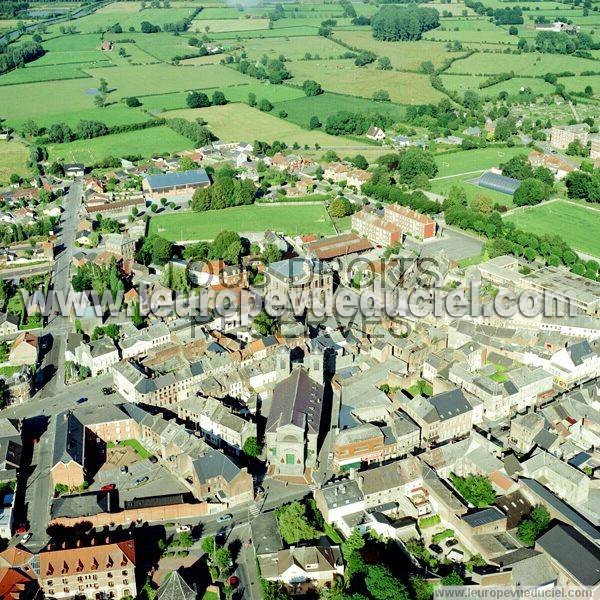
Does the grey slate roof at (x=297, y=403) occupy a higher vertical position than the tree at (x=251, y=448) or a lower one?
higher

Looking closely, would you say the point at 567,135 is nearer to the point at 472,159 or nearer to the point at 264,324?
the point at 472,159

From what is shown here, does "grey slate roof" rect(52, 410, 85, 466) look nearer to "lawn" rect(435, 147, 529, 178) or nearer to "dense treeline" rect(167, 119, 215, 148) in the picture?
"lawn" rect(435, 147, 529, 178)

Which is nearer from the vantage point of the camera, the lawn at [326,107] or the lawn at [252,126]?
the lawn at [252,126]

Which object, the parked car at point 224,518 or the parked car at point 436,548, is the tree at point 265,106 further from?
the parked car at point 436,548

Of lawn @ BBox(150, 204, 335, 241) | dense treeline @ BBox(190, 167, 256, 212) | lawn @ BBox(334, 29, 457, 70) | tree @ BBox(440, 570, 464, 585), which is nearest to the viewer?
tree @ BBox(440, 570, 464, 585)

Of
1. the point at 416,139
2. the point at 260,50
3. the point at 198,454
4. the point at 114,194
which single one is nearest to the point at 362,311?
the point at 198,454

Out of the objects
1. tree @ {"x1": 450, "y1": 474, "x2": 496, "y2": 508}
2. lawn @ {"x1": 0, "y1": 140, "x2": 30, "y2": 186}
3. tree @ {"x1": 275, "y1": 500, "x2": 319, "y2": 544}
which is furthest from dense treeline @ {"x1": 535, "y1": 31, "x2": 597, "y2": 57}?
tree @ {"x1": 275, "y1": 500, "x2": 319, "y2": 544}

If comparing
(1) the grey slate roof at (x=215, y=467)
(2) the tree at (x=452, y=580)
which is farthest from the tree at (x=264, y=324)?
(2) the tree at (x=452, y=580)
